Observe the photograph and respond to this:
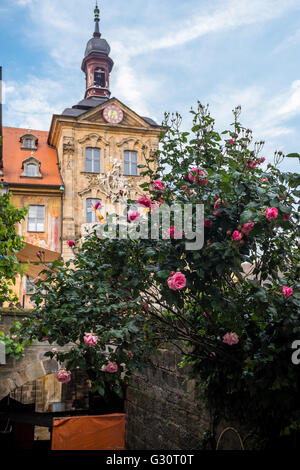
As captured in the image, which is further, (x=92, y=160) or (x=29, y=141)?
(x=29, y=141)

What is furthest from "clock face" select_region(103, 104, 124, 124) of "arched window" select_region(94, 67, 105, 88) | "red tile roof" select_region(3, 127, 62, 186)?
"arched window" select_region(94, 67, 105, 88)

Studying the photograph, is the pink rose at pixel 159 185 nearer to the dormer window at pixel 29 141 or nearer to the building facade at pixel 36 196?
the building facade at pixel 36 196

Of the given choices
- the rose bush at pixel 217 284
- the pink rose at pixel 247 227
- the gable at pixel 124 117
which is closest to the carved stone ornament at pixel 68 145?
the gable at pixel 124 117

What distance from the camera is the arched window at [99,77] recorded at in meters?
27.1

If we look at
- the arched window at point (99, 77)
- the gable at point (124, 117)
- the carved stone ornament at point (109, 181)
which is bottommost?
the carved stone ornament at point (109, 181)

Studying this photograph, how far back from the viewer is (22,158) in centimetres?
2248

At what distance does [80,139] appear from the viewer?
21953mm

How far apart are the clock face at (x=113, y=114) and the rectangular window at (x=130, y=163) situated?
5.21 feet

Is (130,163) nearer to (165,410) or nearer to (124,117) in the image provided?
(124,117)

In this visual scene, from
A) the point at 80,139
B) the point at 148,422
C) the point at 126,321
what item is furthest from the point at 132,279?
the point at 80,139

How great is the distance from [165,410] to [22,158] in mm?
17687

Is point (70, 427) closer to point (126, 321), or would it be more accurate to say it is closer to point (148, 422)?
point (148, 422)

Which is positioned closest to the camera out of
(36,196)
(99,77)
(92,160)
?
(36,196)

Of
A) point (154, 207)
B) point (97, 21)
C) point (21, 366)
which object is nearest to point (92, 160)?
point (21, 366)
